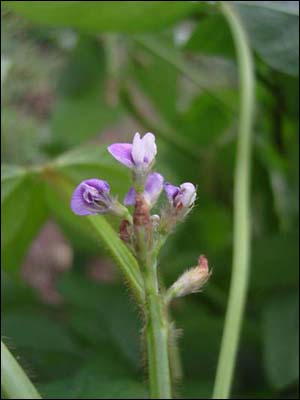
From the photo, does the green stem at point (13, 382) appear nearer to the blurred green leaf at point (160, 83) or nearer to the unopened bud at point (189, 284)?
the unopened bud at point (189, 284)

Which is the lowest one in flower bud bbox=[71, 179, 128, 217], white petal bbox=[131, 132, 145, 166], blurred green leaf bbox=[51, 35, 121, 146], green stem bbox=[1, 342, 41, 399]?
green stem bbox=[1, 342, 41, 399]

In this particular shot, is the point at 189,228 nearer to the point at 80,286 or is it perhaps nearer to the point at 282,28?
the point at 80,286

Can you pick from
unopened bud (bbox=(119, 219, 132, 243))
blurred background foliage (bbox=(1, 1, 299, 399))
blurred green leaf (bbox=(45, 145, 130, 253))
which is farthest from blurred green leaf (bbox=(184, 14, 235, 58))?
unopened bud (bbox=(119, 219, 132, 243))

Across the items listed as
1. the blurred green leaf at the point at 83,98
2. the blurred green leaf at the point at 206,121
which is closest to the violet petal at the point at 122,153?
the blurred green leaf at the point at 206,121

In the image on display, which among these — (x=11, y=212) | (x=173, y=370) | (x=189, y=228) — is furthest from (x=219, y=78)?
(x=173, y=370)

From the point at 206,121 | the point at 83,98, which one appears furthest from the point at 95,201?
the point at 83,98

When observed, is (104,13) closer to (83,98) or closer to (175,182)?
(175,182)

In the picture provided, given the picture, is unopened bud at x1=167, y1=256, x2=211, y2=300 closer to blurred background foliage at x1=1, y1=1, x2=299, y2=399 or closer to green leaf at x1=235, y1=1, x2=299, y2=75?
blurred background foliage at x1=1, y1=1, x2=299, y2=399
